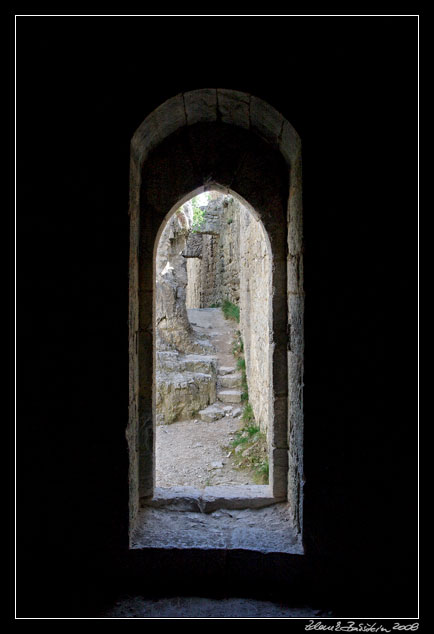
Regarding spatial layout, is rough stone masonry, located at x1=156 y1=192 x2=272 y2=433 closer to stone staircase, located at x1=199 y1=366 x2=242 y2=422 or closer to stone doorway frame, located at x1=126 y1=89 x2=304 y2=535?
stone staircase, located at x1=199 y1=366 x2=242 y2=422

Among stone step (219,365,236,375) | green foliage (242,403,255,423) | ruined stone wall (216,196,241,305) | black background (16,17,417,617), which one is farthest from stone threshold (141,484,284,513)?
ruined stone wall (216,196,241,305)

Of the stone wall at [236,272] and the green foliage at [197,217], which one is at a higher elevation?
the green foliage at [197,217]

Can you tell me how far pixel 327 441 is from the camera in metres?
1.91

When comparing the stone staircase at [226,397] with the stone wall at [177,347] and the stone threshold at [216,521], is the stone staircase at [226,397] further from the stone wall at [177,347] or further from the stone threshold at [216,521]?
the stone threshold at [216,521]

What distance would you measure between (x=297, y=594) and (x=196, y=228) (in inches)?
426

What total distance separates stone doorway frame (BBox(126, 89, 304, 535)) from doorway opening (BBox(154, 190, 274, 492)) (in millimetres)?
200

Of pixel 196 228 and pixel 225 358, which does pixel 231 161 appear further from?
pixel 196 228

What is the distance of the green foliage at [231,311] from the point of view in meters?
10.4

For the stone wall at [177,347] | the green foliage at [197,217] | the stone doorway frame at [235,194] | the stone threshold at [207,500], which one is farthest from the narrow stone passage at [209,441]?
the green foliage at [197,217]

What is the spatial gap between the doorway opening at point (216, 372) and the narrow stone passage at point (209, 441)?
13 mm

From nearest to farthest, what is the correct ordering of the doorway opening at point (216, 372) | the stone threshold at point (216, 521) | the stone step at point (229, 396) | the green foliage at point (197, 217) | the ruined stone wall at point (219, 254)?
the stone threshold at point (216, 521), the doorway opening at point (216, 372), the stone step at point (229, 396), the ruined stone wall at point (219, 254), the green foliage at point (197, 217)

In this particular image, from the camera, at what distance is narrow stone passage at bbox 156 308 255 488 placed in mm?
4594

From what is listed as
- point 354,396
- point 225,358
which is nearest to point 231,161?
point 354,396

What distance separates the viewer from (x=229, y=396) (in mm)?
7184
